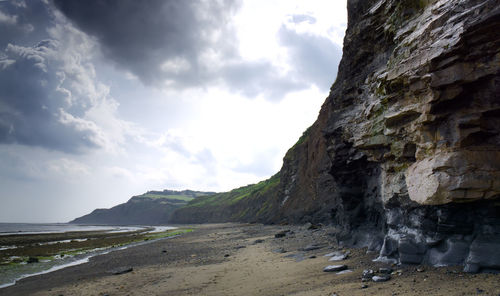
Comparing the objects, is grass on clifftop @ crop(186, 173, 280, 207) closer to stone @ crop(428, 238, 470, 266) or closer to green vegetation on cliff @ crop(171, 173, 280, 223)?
green vegetation on cliff @ crop(171, 173, 280, 223)

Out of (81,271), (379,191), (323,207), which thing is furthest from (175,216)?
(379,191)

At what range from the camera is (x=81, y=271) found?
1920 cm

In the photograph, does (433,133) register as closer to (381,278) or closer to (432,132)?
(432,132)

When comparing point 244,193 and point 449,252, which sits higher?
point 244,193

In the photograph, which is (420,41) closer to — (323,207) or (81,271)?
(81,271)

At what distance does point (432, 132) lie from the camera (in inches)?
405

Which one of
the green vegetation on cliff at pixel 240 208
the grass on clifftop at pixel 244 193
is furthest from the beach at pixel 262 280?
the grass on clifftop at pixel 244 193

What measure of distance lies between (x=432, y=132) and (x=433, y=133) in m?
0.06

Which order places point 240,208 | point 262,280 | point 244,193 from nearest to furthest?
point 262,280 → point 240,208 → point 244,193

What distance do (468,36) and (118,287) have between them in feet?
59.0

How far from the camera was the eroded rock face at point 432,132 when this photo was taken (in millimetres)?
8766

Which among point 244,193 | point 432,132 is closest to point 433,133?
point 432,132

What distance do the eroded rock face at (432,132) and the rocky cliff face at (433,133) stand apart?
33 millimetres

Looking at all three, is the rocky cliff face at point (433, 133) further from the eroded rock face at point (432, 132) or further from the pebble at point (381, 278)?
the pebble at point (381, 278)
